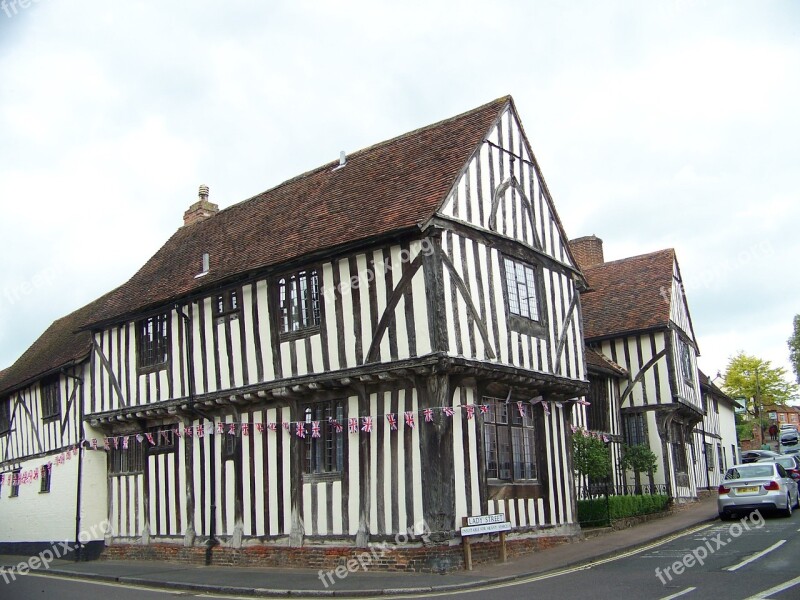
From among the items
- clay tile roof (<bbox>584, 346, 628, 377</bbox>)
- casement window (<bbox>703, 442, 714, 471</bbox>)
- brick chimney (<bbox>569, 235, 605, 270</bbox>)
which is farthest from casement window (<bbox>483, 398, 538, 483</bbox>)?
casement window (<bbox>703, 442, 714, 471</bbox>)

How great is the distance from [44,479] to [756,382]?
2009 inches

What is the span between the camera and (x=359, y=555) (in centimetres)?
1391

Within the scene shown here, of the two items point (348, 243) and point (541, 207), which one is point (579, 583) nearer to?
point (348, 243)

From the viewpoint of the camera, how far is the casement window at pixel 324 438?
14938 mm

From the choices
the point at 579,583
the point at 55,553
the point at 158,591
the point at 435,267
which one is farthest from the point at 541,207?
the point at 55,553

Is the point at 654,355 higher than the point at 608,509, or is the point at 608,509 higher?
the point at 654,355

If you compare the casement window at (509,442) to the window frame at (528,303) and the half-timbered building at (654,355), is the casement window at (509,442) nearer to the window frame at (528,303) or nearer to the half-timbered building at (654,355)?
the window frame at (528,303)

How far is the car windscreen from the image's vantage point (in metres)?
18.9

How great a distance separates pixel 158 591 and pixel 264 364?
186 inches

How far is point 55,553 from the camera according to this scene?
21031mm

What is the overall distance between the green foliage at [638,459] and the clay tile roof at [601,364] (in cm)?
247

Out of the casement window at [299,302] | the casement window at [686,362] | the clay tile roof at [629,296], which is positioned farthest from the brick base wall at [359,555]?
the casement window at [686,362]

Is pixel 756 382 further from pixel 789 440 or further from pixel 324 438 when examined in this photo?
pixel 324 438

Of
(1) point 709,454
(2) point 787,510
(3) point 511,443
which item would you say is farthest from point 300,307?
(1) point 709,454
